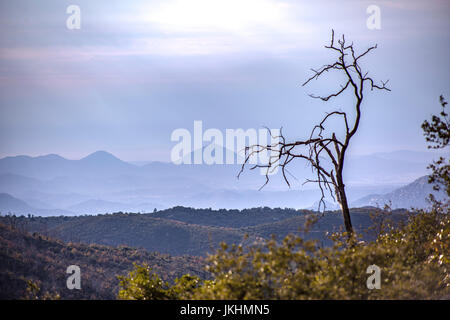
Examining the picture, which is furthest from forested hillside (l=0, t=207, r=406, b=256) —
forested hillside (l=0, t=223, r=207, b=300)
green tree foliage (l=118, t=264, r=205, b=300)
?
green tree foliage (l=118, t=264, r=205, b=300)

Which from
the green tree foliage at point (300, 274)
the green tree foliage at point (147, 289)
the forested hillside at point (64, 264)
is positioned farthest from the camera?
the forested hillside at point (64, 264)

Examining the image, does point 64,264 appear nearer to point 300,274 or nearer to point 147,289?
point 147,289

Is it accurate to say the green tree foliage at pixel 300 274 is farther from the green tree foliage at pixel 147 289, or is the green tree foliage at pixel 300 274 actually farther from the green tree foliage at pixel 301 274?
the green tree foliage at pixel 147 289

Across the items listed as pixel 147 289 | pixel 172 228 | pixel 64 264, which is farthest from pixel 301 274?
pixel 172 228

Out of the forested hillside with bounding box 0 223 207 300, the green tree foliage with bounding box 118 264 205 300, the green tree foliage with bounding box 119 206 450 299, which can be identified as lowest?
the forested hillside with bounding box 0 223 207 300

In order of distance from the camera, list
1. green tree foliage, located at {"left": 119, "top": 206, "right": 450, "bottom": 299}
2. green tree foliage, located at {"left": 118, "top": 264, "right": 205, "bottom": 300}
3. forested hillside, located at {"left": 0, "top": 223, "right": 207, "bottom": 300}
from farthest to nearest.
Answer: forested hillside, located at {"left": 0, "top": 223, "right": 207, "bottom": 300} < green tree foliage, located at {"left": 118, "top": 264, "right": 205, "bottom": 300} < green tree foliage, located at {"left": 119, "top": 206, "right": 450, "bottom": 299}

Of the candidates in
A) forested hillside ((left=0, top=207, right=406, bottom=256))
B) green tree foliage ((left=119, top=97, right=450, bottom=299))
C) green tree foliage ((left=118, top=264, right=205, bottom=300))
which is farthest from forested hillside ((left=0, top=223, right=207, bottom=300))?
green tree foliage ((left=119, top=97, right=450, bottom=299))

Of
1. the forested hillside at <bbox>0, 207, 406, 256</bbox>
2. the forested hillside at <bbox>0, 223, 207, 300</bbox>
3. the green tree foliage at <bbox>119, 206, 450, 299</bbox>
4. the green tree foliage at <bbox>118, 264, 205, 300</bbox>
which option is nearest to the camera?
the green tree foliage at <bbox>119, 206, 450, 299</bbox>

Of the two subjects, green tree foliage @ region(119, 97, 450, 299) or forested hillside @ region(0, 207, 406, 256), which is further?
forested hillside @ region(0, 207, 406, 256)

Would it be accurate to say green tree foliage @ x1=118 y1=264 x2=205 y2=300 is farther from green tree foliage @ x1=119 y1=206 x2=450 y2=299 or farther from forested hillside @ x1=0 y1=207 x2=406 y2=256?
forested hillside @ x1=0 y1=207 x2=406 y2=256

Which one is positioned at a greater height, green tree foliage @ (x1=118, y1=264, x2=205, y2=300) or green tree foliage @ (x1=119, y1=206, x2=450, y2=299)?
green tree foliage @ (x1=119, y1=206, x2=450, y2=299)

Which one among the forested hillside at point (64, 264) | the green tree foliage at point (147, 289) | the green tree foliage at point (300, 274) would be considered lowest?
the forested hillside at point (64, 264)

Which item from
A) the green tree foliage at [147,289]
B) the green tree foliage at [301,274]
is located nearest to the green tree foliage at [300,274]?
the green tree foliage at [301,274]
